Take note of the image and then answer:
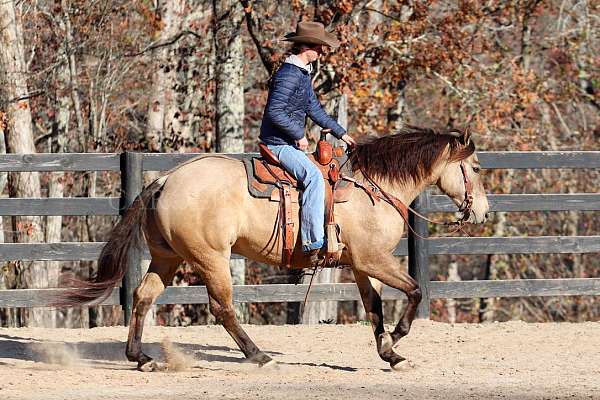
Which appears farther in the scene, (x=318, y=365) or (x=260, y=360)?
(x=318, y=365)

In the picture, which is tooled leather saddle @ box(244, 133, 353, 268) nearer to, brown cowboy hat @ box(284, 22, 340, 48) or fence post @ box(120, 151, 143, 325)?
brown cowboy hat @ box(284, 22, 340, 48)

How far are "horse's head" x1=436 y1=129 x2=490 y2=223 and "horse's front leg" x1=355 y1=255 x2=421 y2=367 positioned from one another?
0.81 m

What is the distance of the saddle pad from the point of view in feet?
24.7

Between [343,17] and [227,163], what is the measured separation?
6329 mm

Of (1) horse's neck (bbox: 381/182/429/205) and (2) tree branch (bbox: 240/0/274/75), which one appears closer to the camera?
(1) horse's neck (bbox: 381/182/429/205)

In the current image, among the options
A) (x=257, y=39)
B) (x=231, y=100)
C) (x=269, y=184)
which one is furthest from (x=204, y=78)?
(x=269, y=184)

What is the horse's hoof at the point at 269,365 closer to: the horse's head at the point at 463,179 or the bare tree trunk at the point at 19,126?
the horse's head at the point at 463,179

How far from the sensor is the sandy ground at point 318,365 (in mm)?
6719

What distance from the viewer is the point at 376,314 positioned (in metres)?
7.84

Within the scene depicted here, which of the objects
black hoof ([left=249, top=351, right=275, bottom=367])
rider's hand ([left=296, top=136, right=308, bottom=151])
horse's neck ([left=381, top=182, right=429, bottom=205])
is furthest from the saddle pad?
black hoof ([left=249, top=351, right=275, bottom=367])

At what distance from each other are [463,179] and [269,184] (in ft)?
5.19

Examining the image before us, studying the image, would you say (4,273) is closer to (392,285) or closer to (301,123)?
(301,123)

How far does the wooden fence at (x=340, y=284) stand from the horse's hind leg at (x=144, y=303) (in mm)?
1544

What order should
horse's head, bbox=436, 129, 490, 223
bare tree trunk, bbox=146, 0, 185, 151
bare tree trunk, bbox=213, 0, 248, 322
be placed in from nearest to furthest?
horse's head, bbox=436, 129, 490, 223
bare tree trunk, bbox=213, 0, 248, 322
bare tree trunk, bbox=146, 0, 185, 151
